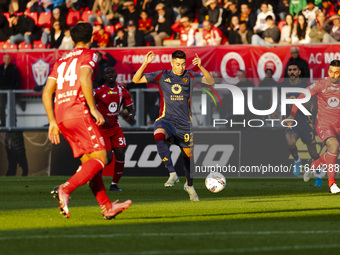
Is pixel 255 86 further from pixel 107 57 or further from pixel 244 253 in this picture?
pixel 244 253

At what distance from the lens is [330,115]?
1444 cm

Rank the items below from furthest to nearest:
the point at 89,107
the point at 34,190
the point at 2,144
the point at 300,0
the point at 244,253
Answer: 1. the point at 300,0
2. the point at 2,144
3. the point at 34,190
4. the point at 89,107
5. the point at 244,253

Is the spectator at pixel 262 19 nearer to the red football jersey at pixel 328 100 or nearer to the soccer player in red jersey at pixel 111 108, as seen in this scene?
the soccer player in red jersey at pixel 111 108

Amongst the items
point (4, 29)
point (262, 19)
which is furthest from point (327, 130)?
point (4, 29)

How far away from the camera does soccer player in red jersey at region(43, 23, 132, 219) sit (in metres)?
8.80

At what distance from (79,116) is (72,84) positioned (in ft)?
1.29

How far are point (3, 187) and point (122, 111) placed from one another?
446 centimetres

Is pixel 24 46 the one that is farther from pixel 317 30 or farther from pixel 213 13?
pixel 317 30

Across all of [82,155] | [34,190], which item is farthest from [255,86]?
[82,155]

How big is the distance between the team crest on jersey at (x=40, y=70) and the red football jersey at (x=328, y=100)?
9.41 metres

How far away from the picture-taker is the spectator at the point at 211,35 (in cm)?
2264

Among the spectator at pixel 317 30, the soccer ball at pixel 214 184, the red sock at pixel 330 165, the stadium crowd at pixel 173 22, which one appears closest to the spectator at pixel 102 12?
the stadium crowd at pixel 173 22

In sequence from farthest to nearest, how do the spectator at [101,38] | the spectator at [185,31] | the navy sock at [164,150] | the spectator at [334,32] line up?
1. the spectator at [101,38]
2. the spectator at [185,31]
3. the spectator at [334,32]
4. the navy sock at [164,150]

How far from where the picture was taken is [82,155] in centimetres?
Result: 922
